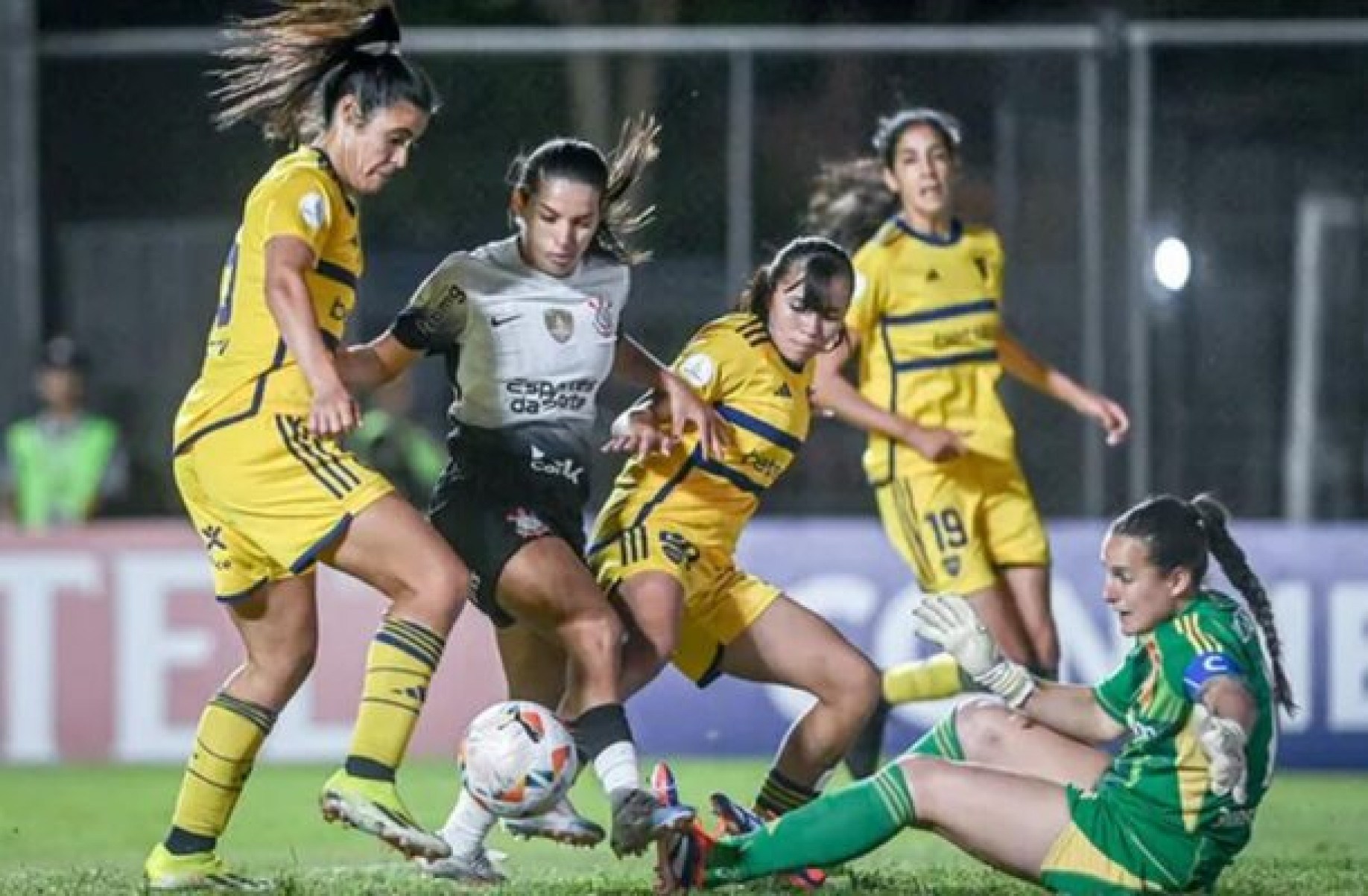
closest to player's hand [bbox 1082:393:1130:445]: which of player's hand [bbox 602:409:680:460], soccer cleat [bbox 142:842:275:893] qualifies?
player's hand [bbox 602:409:680:460]

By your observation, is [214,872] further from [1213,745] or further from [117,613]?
[117,613]

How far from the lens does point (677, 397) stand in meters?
7.83

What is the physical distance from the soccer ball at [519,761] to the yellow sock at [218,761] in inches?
26.8

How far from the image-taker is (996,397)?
32.9ft

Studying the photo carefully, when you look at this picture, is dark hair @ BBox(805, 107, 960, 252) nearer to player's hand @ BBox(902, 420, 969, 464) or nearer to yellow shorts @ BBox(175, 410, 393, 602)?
player's hand @ BBox(902, 420, 969, 464)

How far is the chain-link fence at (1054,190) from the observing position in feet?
40.8

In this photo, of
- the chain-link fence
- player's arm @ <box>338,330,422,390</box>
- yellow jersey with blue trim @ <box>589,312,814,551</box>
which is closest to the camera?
player's arm @ <box>338,330,422,390</box>

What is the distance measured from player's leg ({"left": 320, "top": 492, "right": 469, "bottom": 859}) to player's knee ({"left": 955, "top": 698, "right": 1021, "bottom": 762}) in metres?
1.26

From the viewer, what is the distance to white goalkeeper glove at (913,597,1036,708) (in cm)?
710

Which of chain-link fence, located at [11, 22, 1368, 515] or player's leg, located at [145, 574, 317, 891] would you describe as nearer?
player's leg, located at [145, 574, 317, 891]

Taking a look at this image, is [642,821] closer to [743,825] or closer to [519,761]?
[519,761]

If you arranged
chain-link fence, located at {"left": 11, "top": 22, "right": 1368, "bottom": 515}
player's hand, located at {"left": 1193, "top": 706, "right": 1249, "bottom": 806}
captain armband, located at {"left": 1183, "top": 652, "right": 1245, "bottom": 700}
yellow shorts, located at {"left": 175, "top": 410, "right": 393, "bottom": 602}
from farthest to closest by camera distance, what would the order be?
chain-link fence, located at {"left": 11, "top": 22, "right": 1368, "bottom": 515}, yellow shorts, located at {"left": 175, "top": 410, "right": 393, "bottom": 602}, captain armband, located at {"left": 1183, "top": 652, "right": 1245, "bottom": 700}, player's hand, located at {"left": 1193, "top": 706, "right": 1249, "bottom": 806}

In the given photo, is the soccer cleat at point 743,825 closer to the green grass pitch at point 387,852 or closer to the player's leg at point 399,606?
the green grass pitch at point 387,852

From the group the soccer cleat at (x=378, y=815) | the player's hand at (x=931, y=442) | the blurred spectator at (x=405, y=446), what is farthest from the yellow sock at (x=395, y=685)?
the blurred spectator at (x=405, y=446)
